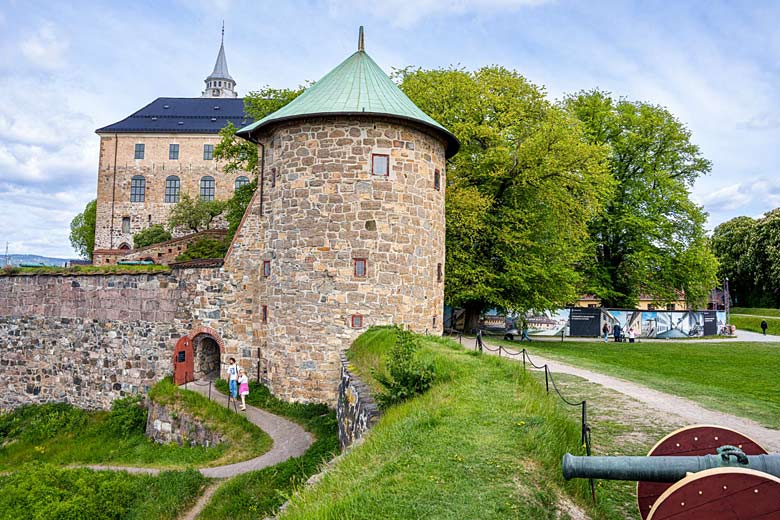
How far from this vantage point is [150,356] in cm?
1925

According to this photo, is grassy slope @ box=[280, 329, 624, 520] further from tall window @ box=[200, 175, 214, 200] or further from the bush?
tall window @ box=[200, 175, 214, 200]

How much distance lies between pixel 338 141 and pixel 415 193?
243cm

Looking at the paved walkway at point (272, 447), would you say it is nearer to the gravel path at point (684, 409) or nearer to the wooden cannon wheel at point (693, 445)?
the gravel path at point (684, 409)

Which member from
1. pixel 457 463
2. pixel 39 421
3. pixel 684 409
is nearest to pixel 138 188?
pixel 39 421

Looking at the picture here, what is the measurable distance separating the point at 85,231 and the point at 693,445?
69436mm

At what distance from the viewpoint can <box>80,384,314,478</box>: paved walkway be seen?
12500mm

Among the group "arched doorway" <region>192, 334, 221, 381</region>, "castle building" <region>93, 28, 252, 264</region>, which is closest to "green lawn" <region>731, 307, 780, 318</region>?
"arched doorway" <region>192, 334, 221, 381</region>

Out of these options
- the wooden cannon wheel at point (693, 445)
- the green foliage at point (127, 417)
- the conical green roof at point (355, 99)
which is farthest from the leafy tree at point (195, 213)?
the wooden cannon wheel at point (693, 445)

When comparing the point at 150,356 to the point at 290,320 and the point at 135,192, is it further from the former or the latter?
the point at 135,192

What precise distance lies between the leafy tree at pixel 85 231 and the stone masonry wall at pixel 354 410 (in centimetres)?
5137

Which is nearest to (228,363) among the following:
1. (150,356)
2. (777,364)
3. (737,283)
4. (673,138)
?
(150,356)

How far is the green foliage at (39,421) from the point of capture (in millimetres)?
19500

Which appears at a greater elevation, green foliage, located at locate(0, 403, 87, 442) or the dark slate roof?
the dark slate roof

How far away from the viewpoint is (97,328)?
20.4 metres
